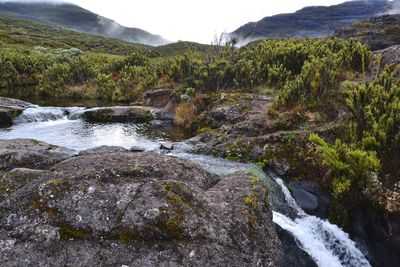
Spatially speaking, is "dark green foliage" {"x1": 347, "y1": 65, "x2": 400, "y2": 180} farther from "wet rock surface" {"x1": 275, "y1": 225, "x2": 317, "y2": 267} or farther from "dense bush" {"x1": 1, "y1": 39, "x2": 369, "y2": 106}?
"wet rock surface" {"x1": 275, "y1": 225, "x2": 317, "y2": 267}

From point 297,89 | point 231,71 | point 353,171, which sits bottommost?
point 353,171

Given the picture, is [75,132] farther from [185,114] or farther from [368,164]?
[368,164]

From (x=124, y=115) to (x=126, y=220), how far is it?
17.4 m

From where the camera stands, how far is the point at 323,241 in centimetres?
858

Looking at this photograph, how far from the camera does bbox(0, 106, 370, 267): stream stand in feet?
27.3

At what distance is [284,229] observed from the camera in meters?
7.95

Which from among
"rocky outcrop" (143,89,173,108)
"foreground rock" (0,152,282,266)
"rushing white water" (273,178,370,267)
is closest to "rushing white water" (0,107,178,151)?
"rocky outcrop" (143,89,173,108)

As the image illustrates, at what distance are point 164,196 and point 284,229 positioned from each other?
323cm

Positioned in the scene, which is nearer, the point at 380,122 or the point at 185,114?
the point at 380,122

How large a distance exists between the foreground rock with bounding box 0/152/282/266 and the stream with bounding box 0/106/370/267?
2142 millimetres

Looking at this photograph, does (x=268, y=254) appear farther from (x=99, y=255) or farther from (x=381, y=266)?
(x=381, y=266)

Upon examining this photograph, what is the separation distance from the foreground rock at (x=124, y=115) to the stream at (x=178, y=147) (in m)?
0.86

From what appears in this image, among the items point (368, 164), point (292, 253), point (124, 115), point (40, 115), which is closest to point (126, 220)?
point (292, 253)

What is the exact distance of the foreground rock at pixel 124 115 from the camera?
22.4 m
